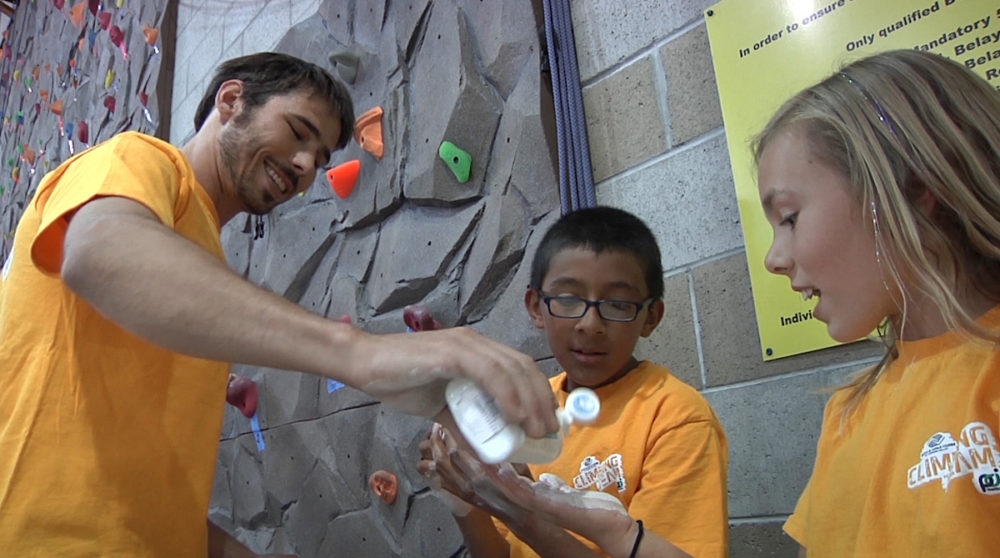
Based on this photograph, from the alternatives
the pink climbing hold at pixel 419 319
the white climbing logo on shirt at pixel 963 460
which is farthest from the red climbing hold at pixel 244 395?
the white climbing logo on shirt at pixel 963 460

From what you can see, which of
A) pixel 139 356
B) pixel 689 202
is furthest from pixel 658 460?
pixel 139 356

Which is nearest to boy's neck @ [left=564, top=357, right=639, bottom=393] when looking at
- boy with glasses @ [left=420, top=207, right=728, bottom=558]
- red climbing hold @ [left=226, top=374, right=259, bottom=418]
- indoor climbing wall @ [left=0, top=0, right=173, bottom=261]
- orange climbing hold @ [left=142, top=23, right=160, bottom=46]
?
boy with glasses @ [left=420, top=207, right=728, bottom=558]

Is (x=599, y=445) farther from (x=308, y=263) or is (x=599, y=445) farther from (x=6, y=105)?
(x=6, y=105)

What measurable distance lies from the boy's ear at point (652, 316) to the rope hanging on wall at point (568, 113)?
357mm

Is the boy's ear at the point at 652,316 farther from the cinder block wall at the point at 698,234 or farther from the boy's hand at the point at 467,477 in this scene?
the boy's hand at the point at 467,477

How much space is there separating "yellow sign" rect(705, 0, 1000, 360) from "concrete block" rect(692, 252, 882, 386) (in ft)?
0.07

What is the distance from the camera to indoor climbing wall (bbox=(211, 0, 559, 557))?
5.58 ft

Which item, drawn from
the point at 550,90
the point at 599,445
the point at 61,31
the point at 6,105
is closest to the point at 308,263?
the point at 550,90

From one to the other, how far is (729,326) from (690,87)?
1.49 ft

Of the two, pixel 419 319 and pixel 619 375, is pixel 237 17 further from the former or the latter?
pixel 619 375

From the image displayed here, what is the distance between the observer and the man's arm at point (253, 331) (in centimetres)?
59

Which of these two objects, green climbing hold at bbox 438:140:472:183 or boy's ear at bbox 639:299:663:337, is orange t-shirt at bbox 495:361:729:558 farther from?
green climbing hold at bbox 438:140:472:183

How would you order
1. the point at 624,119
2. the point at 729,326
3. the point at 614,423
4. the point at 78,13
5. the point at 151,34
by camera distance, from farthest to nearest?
the point at 78,13
the point at 151,34
the point at 624,119
the point at 729,326
the point at 614,423

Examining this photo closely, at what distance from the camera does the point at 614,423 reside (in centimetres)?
108
